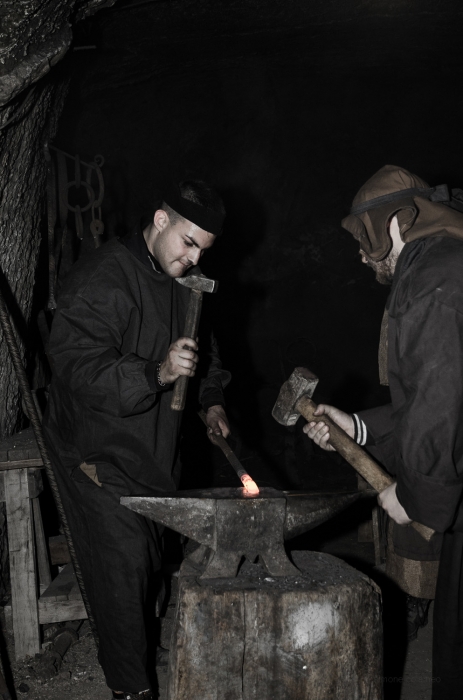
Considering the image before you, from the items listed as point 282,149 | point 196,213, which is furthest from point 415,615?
point 282,149

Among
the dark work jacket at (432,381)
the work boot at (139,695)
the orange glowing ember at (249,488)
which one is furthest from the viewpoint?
the work boot at (139,695)

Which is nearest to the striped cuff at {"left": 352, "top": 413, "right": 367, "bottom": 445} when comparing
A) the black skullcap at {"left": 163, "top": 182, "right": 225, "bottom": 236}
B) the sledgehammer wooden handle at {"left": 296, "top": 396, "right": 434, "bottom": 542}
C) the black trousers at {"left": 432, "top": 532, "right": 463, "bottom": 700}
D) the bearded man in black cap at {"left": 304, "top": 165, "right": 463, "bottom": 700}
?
the sledgehammer wooden handle at {"left": 296, "top": 396, "right": 434, "bottom": 542}

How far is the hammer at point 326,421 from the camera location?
2283mm

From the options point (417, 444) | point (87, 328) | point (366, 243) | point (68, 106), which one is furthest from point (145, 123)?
point (417, 444)

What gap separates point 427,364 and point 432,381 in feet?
0.18

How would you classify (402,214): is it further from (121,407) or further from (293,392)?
(121,407)

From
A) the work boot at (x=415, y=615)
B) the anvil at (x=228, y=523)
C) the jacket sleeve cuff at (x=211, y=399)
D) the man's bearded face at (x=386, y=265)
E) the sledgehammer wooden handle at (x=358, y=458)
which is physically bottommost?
the work boot at (x=415, y=615)

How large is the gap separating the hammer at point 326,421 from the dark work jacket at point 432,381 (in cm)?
19

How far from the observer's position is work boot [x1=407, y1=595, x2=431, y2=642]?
11.5 ft

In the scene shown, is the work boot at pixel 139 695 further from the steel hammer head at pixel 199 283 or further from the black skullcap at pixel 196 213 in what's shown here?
the black skullcap at pixel 196 213

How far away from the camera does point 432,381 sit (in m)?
1.89

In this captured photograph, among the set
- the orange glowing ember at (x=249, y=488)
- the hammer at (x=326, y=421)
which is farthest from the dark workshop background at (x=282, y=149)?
the orange glowing ember at (x=249, y=488)

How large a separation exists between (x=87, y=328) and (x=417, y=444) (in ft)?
4.78

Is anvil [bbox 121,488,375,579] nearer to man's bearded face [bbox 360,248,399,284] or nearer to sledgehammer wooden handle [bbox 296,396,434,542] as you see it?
sledgehammer wooden handle [bbox 296,396,434,542]
